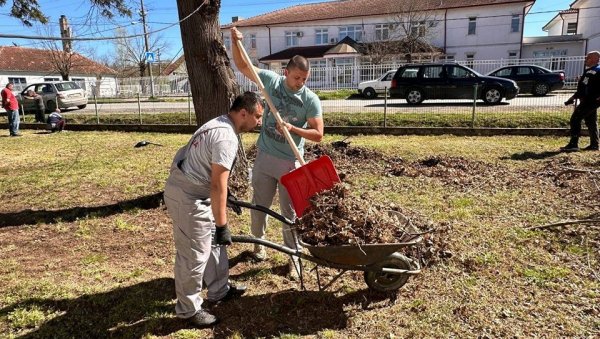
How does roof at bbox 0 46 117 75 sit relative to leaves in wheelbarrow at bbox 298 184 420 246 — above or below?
above

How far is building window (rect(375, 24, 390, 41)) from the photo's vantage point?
37250mm

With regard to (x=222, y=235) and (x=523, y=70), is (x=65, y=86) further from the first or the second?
(x=222, y=235)

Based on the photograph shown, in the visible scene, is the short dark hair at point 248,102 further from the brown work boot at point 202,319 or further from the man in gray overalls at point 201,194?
the brown work boot at point 202,319

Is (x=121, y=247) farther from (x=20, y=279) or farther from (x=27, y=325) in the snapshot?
(x=27, y=325)

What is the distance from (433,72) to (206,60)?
497 inches

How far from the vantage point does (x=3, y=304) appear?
10.9ft

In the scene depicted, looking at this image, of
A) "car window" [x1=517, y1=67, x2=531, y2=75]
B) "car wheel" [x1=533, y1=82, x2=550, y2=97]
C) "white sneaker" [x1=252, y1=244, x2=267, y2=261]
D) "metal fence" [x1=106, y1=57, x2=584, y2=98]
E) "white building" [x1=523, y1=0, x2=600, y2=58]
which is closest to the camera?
"white sneaker" [x1=252, y1=244, x2=267, y2=261]

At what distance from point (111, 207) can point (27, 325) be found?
2.64 m

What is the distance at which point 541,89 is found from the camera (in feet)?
59.4

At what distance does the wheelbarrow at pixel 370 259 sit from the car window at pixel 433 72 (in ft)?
46.2

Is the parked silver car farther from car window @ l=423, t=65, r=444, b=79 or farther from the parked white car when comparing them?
car window @ l=423, t=65, r=444, b=79

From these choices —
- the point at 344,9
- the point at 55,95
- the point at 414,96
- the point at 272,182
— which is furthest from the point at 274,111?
the point at 344,9

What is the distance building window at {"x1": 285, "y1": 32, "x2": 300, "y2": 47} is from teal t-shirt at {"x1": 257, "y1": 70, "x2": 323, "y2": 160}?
3879cm

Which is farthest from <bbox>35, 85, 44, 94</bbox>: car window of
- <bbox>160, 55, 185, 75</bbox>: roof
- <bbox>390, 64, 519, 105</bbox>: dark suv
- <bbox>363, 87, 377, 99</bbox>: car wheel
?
<bbox>160, 55, 185, 75</bbox>: roof
